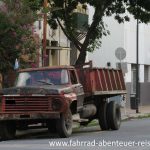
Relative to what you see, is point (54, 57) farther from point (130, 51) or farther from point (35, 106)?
point (35, 106)

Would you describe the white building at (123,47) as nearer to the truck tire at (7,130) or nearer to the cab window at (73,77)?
the cab window at (73,77)

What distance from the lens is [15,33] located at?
24688mm

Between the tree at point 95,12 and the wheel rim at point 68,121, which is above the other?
the tree at point 95,12

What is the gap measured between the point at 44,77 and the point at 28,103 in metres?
1.48

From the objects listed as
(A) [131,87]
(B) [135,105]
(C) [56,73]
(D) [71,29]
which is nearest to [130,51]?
(A) [131,87]

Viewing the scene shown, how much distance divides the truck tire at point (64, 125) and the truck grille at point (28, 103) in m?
0.54

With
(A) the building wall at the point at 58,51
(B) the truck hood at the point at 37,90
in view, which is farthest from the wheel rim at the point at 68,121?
(A) the building wall at the point at 58,51

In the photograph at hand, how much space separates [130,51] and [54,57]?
418 inches

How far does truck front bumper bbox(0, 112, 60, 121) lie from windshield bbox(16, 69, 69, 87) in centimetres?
146

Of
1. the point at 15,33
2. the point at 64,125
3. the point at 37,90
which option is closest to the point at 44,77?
the point at 37,90

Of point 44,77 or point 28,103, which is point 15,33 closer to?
point 44,77

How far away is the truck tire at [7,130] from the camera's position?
21.5 m

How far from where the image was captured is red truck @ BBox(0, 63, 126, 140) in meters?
20.7

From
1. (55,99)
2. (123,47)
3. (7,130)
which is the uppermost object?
(123,47)
